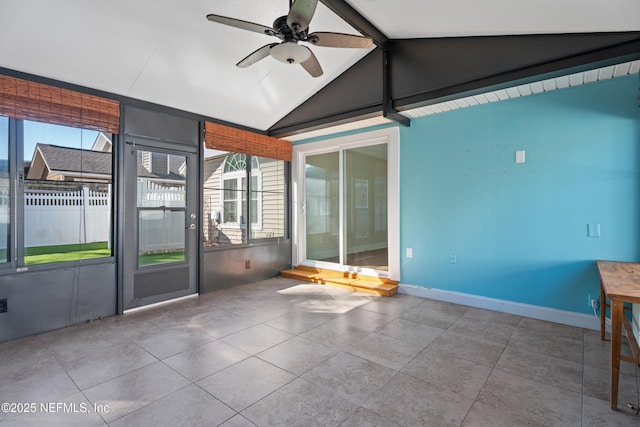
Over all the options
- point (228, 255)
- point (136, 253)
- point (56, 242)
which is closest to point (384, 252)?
point (228, 255)

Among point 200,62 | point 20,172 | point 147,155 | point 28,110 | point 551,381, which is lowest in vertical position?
point 551,381

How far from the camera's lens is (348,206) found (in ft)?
17.4

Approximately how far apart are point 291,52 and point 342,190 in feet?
9.91

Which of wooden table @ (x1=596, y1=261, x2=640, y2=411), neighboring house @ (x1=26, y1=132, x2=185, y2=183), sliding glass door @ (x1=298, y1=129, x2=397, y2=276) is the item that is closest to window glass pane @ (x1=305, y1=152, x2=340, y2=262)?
sliding glass door @ (x1=298, y1=129, x2=397, y2=276)

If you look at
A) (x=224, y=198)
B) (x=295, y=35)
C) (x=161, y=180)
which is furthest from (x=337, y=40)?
(x=224, y=198)

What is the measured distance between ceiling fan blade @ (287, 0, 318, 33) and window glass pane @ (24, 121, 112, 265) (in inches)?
107

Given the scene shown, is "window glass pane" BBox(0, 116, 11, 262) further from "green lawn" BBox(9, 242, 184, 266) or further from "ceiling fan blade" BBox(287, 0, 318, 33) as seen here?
"ceiling fan blade" BBox(287, 0, 318, 33)

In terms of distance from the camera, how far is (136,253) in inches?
153

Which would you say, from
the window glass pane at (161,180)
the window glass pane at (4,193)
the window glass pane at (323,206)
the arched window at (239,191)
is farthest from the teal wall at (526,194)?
the window glass pane at (4,193)

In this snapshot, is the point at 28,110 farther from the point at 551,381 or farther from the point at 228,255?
the point at 551,381

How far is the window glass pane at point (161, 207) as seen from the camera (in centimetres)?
394

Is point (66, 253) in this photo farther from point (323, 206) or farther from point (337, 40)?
point (323, 206)

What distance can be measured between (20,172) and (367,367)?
146 inches

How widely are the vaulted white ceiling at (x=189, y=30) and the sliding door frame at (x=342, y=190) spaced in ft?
4.08
